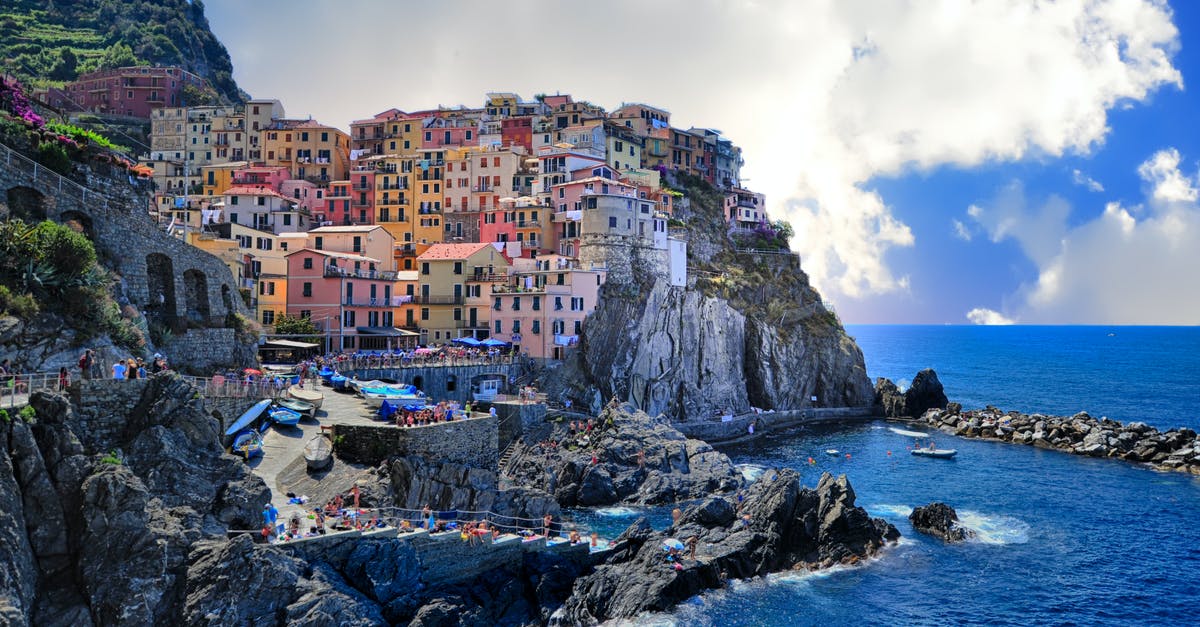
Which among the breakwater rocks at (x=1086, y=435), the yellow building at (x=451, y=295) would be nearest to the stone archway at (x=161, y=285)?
the yellow building at (x=451, y=295)

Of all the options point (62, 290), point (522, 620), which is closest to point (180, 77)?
point (62, 290)

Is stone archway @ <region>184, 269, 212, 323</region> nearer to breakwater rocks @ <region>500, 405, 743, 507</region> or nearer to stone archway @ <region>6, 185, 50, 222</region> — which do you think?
stone archway @ <region>6, 185, 50, 222</region>

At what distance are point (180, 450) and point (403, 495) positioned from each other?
961 cm

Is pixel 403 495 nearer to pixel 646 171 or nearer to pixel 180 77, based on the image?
pixel 646 171

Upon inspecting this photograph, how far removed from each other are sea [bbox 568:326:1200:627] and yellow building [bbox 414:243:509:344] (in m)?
24.5

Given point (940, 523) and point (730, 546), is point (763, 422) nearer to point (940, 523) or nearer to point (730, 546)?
point (940, 523)

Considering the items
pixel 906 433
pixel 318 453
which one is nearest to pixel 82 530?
pixel 318 453

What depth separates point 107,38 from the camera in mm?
137125

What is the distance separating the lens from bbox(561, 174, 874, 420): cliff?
76438mm

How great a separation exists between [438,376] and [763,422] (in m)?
37.6

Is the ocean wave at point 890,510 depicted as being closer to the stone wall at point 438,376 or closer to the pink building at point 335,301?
the stone wall at point 438,376

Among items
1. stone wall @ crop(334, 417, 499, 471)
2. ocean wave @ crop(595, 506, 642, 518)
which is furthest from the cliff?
stone wall @ crop(334, 417, 499, 471)

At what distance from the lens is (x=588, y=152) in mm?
94688

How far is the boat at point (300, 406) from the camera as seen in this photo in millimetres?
38188
